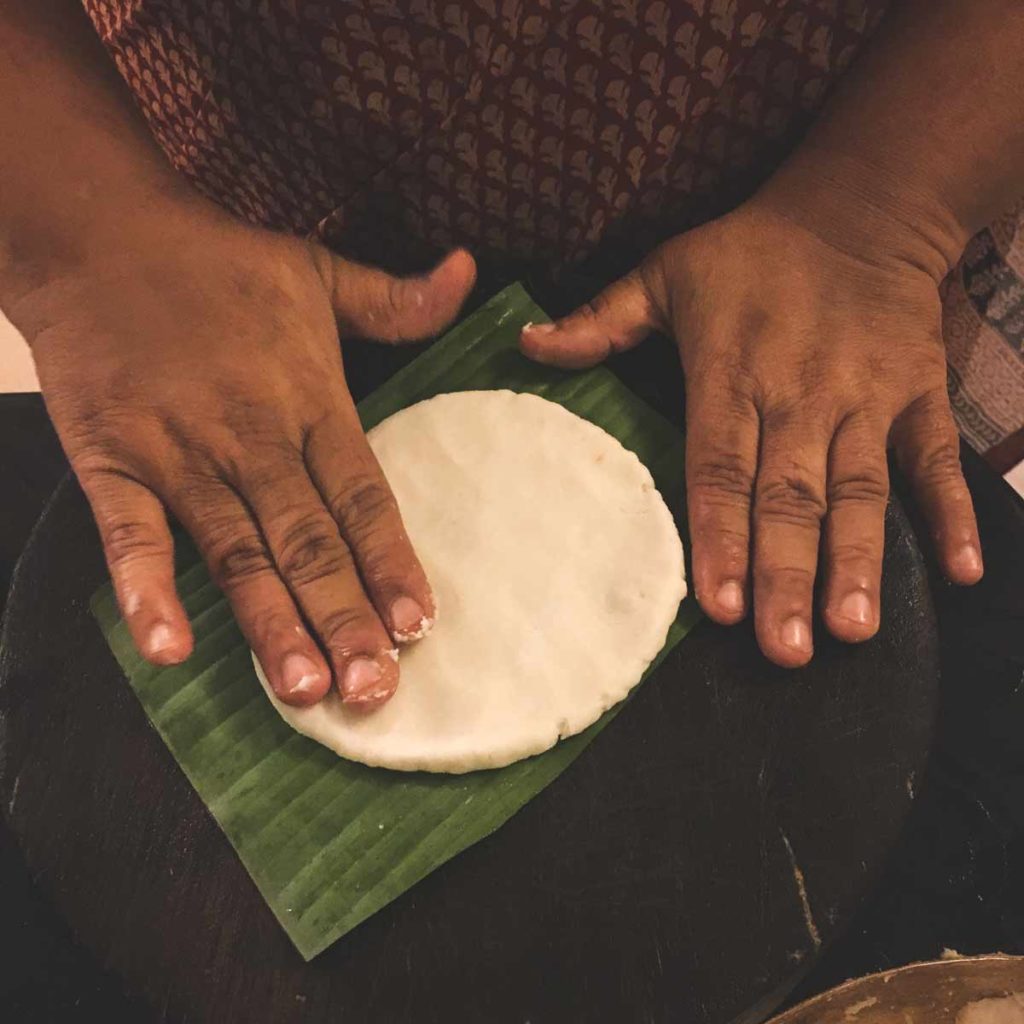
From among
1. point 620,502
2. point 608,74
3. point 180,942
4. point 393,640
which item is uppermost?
point 608,74

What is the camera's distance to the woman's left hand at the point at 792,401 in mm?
958

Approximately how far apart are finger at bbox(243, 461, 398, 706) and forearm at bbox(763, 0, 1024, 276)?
73 centimetres

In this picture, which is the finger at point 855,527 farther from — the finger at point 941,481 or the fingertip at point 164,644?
the fingertip at point 164,644

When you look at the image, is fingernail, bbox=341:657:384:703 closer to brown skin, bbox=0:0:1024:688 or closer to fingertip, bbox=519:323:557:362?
brown skin, bbox=0:0:1024:688

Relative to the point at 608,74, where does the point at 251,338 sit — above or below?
below

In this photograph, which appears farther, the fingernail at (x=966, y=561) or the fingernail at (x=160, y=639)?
the fingernail at (x=966, y=561)

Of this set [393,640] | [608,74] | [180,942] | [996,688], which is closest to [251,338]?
[393,640]

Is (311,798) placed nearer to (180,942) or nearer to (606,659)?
(180,942)

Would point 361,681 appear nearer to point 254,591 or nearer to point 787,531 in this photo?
point 254,591

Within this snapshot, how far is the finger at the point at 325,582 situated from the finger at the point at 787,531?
17.0 inches

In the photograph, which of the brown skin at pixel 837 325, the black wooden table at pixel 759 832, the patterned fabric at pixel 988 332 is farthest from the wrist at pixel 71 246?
the patterned fabric at pixel 988 332

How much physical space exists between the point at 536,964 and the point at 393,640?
1.21 feet

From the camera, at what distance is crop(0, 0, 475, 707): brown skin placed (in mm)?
915

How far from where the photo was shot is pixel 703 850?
2.92ft
